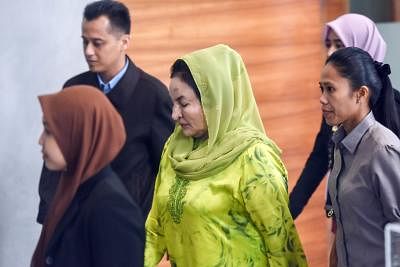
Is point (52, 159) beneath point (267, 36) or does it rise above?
above

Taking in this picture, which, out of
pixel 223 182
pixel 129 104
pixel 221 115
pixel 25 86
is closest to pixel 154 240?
pixel 223 182

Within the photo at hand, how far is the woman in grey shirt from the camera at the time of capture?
3406 mm

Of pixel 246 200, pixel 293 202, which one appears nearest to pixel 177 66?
pixel 246 200

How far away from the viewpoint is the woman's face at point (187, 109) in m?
3.67

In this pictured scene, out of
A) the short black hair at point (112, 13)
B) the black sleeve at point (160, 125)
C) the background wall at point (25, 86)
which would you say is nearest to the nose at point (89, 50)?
the short black hair at point (112, 13)

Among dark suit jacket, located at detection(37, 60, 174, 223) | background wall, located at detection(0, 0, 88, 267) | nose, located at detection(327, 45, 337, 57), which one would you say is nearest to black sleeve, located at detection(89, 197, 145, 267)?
dark suit jacket, located at detection(37, 60, 174, 223)

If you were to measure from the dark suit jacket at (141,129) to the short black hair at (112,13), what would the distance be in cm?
26

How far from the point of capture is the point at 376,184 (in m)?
3.39

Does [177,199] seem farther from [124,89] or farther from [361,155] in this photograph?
[124,89]

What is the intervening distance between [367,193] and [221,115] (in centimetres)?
57

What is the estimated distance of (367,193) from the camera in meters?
3.42

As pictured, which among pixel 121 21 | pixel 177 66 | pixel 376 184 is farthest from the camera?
pixel 121 21

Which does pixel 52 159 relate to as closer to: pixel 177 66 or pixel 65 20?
pixel 177 66

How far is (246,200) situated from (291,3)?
2.84 metres
